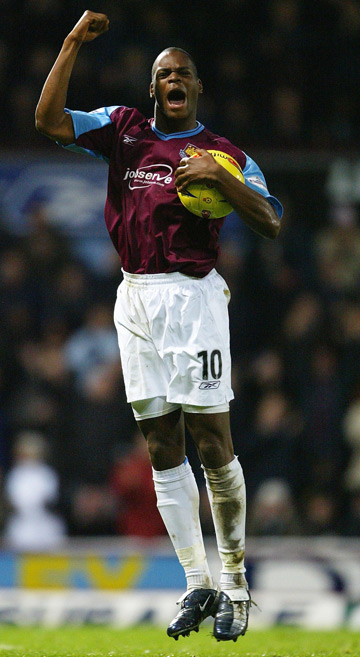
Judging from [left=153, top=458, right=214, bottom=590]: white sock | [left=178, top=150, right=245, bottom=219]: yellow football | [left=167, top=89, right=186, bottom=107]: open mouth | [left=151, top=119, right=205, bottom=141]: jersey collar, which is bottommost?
[left=153, top=458, right=214, bottom=590]: white sock

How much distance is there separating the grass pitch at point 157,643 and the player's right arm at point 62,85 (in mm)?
2651

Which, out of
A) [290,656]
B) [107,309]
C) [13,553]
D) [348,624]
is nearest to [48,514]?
[13,553]

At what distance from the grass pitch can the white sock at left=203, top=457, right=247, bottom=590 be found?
416 millimetres

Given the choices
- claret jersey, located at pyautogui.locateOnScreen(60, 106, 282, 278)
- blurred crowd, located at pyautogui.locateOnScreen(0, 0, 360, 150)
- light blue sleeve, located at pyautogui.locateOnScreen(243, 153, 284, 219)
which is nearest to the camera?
claret jersey, located at pyautogui.locateOnScreen(60, 106, 282, 278)

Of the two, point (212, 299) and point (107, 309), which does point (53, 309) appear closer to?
point (107, 309)

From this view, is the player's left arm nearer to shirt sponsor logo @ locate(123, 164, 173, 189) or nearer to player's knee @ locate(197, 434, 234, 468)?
shirt sponsor logo @ locate(123, 164, 173, 189)

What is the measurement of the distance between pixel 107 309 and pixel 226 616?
5.98 meters

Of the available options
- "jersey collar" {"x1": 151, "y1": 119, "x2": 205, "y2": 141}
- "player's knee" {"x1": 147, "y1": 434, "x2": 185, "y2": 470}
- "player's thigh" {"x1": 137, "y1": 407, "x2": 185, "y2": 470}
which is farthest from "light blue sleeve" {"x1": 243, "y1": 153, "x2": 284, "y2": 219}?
"player's knee" {"x1": 147, "y1": 434, "x2": 185, "y2": 470}

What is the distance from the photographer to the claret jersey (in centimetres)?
510

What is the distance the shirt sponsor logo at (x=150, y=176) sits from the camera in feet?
16.8

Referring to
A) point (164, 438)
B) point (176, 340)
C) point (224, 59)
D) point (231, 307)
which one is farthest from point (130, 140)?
point (224, 59)

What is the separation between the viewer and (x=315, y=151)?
11352 mm

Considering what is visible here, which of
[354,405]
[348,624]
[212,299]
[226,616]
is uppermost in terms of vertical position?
[212,299]

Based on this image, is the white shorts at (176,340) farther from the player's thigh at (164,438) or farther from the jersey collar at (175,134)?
the jersey collar at (175,134)
